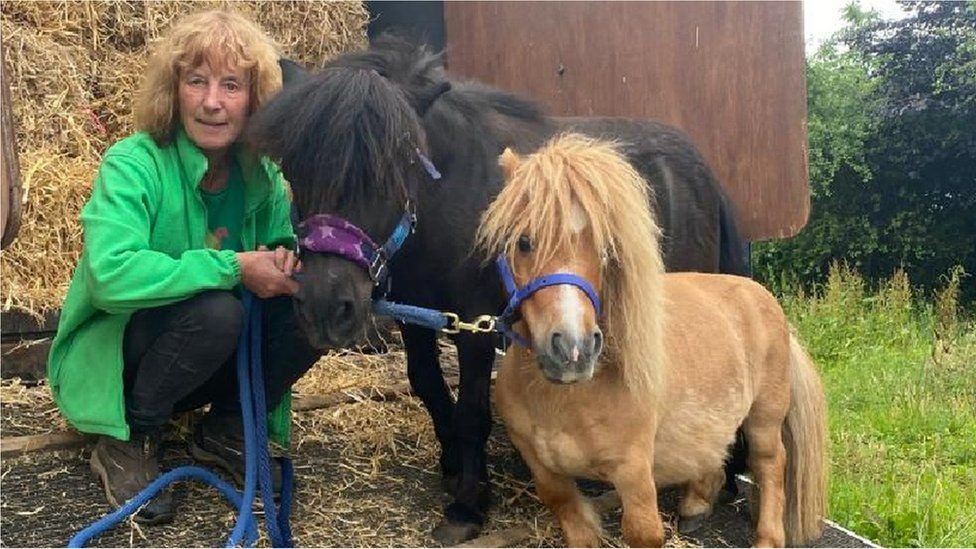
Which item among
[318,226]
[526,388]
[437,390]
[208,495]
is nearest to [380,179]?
[318,226]

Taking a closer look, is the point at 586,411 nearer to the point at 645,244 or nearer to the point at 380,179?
the point at 645,244

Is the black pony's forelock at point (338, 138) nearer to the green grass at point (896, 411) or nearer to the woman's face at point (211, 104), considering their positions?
the woman's face at point (211, 104)

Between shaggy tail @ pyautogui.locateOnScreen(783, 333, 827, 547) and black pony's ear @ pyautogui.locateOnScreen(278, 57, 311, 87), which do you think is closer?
black pony's ear @ pyautogui.locateOnScreen(278, 57, 311, 87)

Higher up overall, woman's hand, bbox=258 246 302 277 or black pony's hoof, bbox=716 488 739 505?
woman's hand, bbox=258 246 302 277

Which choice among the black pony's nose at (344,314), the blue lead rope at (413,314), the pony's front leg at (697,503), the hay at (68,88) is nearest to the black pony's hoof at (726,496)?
the pony's front leg at (697,503)

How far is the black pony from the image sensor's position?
6.48ft

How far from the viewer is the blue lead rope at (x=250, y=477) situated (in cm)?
207

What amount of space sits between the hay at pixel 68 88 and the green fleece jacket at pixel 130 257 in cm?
100

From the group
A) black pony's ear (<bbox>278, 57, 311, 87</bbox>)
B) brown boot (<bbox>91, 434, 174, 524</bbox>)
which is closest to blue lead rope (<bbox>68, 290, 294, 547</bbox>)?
brown boot (<bbox>91, 434, 174, 524</bbox>)

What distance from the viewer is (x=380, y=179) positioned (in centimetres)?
201

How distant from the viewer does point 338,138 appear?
78.2 inches

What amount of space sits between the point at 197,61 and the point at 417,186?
0.72m

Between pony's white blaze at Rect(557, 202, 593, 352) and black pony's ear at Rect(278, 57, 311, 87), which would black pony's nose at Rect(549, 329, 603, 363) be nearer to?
pony's white blaze at Rect(557, 202, 593, 352)

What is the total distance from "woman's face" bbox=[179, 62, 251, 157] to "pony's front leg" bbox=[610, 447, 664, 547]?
1.40 meters
